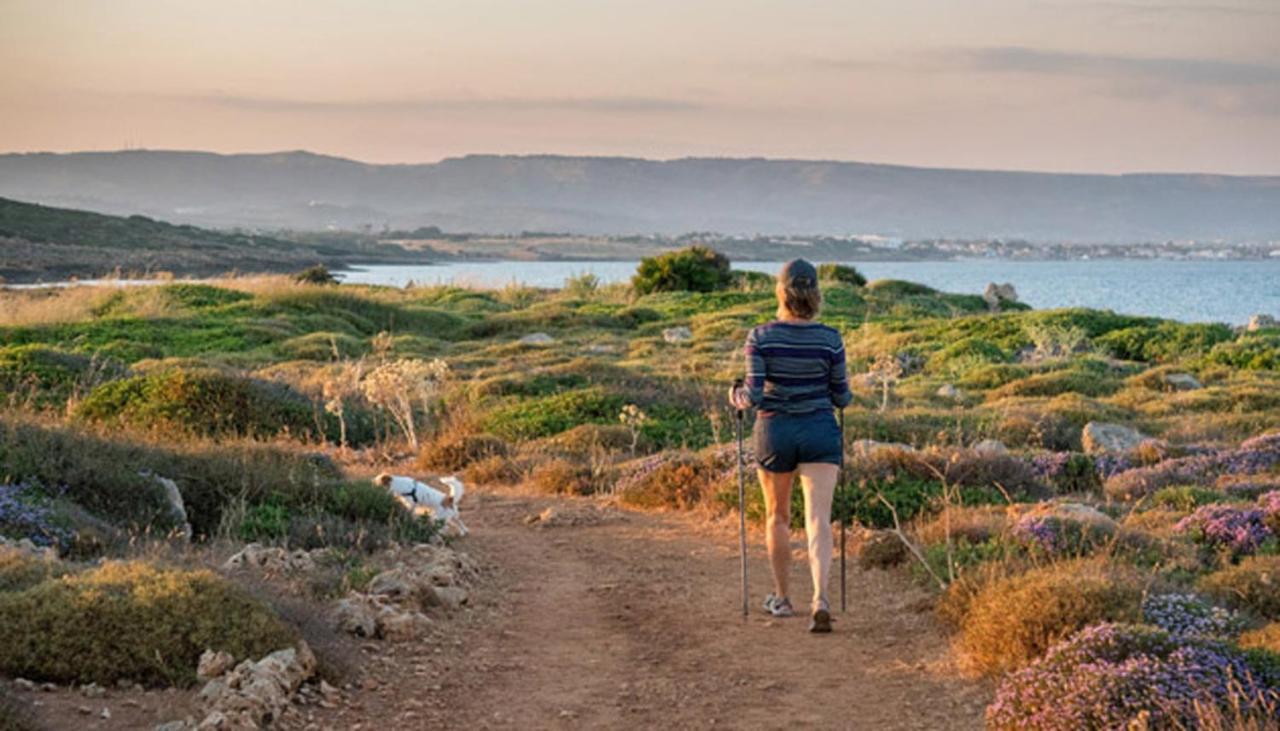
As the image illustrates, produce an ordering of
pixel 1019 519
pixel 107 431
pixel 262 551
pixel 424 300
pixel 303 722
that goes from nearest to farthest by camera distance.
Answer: pixel 303 722 < pixel 262 551 < pixel 1019 519 < pixel 107 431 < pixel 424 300

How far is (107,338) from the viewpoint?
92.2 feet

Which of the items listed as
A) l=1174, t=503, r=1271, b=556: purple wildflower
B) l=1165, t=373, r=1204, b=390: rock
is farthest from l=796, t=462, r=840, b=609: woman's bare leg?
l=1165, t=373, r=1204, b=390: rock

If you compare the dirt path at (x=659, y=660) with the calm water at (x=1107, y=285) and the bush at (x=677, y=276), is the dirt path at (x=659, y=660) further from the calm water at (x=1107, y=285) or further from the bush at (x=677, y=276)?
the calm water at (x=1107, y=285)

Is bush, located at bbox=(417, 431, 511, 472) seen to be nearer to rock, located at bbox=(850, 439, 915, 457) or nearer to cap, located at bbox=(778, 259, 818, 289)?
rock, located at bbox=(850, 439, 915, 457)

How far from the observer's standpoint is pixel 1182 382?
22734 mm

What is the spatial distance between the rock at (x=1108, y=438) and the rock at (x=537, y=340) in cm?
1538

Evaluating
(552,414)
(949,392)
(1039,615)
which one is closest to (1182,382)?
(949,392)

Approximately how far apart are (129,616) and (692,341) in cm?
2525

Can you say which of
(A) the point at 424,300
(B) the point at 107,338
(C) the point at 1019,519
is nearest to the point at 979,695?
(C) the point at 1019,519

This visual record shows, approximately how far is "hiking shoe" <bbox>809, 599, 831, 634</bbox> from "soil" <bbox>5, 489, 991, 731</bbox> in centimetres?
8

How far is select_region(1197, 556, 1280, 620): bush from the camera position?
8312mm

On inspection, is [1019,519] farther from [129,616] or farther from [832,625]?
[129,616]

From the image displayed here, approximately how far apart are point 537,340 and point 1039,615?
24.8 meters

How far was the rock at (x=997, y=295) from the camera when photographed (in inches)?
2005
